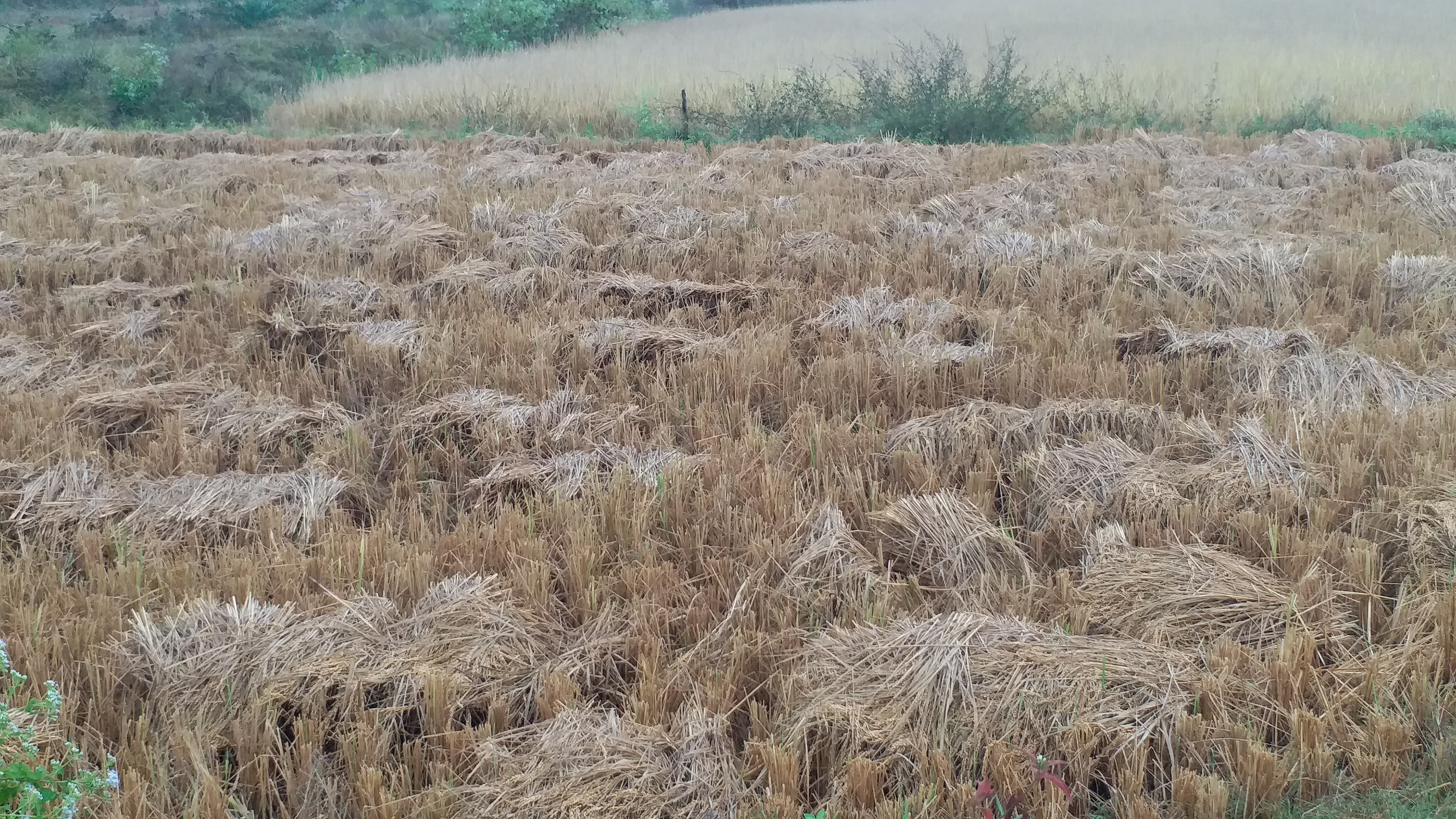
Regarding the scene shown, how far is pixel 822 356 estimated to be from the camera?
3930 millimetres

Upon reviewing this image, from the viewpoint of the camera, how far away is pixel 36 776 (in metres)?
1.35

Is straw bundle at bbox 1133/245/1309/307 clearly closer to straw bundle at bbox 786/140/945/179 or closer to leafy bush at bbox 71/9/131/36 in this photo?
straw bundle at bbox 786/140/945/179

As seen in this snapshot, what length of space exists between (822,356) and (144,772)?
2.70m

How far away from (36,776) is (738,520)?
1725 mm

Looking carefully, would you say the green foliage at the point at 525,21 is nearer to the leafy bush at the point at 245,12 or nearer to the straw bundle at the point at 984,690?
the leafy bush at the point at 245,12

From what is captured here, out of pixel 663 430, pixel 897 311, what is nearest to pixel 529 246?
pixel 897 311

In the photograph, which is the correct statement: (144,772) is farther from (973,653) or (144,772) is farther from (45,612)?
(973,653)

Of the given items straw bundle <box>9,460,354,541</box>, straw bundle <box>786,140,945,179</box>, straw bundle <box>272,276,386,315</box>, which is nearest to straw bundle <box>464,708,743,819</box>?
straw bundle <box>9,460,354,541</box>

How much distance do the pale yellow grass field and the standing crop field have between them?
25.6 feet

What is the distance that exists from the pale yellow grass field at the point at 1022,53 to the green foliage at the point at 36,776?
1186 cm

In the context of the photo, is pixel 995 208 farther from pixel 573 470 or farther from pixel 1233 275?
pixel 573 470

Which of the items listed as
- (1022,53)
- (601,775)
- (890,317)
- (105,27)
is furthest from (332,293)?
(105,27)

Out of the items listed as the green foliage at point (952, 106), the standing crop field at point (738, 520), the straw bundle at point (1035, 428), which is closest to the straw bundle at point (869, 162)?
the green foliage at point (952, 106)

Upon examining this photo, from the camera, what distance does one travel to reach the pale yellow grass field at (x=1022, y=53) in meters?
12.5
